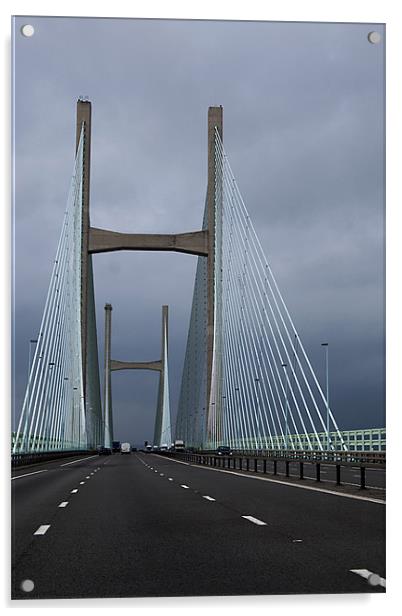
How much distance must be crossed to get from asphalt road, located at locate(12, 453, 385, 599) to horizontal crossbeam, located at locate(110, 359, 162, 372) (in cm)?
11962

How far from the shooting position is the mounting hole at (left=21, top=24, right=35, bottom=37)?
26.1 feet

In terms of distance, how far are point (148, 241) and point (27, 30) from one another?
146 ft

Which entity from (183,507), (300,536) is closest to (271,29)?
(300,536)

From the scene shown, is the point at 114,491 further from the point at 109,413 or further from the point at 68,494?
the point at 109,413

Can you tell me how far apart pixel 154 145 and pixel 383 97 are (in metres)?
2.49

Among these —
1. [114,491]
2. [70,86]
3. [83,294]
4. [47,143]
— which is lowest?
[114,491]

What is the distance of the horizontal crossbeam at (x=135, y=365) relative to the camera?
14000cm

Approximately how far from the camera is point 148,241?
52531mm

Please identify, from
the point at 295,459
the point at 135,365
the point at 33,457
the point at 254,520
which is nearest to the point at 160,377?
the point at 135,365

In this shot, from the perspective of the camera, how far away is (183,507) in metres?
17.8

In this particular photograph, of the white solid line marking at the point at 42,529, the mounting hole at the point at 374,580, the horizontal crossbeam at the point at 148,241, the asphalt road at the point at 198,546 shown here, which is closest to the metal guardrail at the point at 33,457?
the horizontal crossbeam at the point at 148,241

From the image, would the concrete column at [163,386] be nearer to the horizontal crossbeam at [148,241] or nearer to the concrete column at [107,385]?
the concrete column at [107,385]
